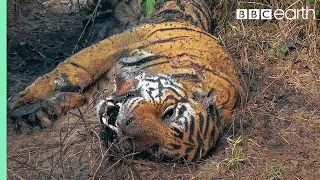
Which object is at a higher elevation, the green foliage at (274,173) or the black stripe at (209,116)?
the black stripe at (209,116)

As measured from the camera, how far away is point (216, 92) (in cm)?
414

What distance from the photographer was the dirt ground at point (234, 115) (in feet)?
11.9

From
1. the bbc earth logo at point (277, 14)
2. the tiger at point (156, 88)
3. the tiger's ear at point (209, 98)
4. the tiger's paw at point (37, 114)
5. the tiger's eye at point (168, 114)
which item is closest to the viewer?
the tiger at point (156, 88)

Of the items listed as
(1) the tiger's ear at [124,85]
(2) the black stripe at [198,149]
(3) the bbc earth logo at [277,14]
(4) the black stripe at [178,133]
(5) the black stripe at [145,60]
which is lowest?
(2) the black stripe at [198,149]

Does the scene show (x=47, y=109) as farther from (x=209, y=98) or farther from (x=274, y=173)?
(x=274, y=173)

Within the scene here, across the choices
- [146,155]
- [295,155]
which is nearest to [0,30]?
[146,155]

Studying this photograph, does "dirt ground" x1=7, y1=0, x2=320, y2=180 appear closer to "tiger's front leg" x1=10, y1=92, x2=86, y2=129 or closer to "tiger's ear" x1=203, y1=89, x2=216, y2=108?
Answer: "tiger's front leg" x1=10, y1=92, x2=86, y2=129

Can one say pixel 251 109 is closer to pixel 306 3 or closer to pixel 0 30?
pixel 306 3

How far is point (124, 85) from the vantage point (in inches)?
159

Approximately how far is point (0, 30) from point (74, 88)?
1872mm

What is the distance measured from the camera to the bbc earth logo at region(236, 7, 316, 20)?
4961 millimetres

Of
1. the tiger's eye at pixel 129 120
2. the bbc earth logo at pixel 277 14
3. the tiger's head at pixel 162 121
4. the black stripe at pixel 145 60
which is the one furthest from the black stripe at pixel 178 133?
the bbc earth logo at pixel 277 14

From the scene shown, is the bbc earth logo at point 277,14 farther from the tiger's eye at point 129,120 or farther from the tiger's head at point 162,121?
the tiger's eye at point 129,120

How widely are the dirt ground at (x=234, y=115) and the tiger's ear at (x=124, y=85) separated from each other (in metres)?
0.25
